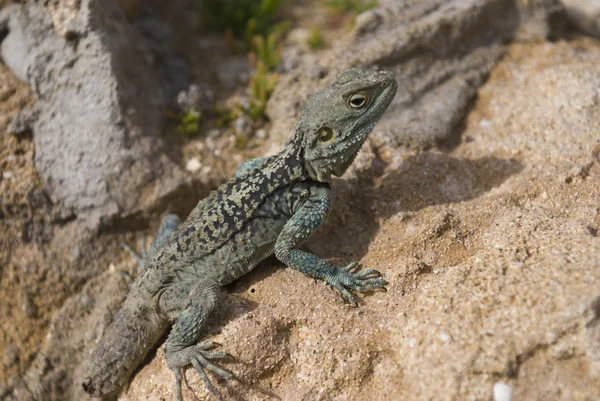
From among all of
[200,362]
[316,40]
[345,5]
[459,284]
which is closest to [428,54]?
[316,40]

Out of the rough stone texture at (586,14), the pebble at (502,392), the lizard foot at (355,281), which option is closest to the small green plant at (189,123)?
the lizard foot at (355,281)

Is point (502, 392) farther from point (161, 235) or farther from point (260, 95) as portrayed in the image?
point (260, 95)

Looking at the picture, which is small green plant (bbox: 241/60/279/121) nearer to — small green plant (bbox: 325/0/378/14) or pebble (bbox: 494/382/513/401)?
small green plant (bbox: 325/0/378/14)

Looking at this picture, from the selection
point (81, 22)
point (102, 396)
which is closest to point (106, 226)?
point (102, 396)

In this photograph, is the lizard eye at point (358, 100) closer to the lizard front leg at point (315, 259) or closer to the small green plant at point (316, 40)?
the lizard front leg at point (315, 259)

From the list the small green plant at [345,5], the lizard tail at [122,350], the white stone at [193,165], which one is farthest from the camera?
the small green plant at [345,5]

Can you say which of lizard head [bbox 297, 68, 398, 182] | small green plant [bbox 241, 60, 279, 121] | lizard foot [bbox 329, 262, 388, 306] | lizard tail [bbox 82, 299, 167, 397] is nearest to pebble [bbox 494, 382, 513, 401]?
lizard foot [bbox 329, 262, 388, 306]

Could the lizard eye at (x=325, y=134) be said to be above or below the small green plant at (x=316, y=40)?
above
